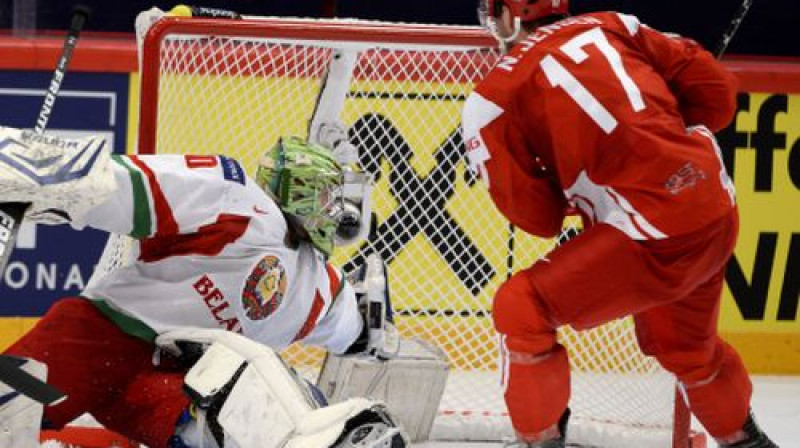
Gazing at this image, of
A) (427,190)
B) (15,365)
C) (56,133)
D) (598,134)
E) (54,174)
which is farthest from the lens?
(56,133)

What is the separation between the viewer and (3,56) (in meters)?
4.82

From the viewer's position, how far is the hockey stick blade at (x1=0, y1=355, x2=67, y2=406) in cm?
296

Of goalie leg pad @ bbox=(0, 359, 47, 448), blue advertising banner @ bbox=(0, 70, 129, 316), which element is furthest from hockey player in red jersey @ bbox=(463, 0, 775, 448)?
blue advertising banner @ bbox=(0, 70, 129, 316)

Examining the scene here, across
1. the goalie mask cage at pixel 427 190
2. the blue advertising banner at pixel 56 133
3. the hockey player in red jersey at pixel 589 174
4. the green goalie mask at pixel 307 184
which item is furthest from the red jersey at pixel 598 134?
the blue advertising banner at pixel 56 133

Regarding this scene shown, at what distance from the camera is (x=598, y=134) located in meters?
3.22

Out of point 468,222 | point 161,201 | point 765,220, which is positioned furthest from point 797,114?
point 161,201

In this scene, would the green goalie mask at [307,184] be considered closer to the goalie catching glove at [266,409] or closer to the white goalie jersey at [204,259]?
the white goalie jersey at [204,259]

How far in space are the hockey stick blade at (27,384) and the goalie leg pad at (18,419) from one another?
1 centimetres

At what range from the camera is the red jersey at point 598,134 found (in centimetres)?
322

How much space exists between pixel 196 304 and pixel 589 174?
732 mm

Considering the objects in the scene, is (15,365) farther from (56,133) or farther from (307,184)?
(56,133)

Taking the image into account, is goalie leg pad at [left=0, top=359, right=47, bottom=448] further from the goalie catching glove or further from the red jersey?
the red jersey

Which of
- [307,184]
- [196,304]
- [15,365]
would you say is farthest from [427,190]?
[15,365]

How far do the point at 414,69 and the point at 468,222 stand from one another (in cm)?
43
